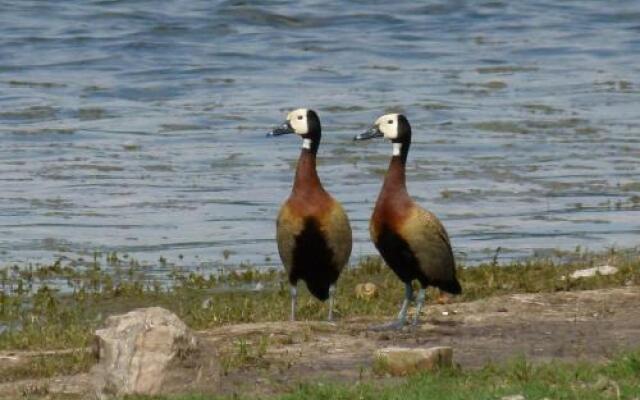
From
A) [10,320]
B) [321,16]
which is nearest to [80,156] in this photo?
[10,320]

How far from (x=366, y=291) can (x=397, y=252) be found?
198 cm

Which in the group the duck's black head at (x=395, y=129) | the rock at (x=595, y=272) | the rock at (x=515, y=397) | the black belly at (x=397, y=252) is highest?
the duck's black head at (x=395, y=129)

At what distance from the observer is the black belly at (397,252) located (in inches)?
449

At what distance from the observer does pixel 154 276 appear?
A: 48.4 ft

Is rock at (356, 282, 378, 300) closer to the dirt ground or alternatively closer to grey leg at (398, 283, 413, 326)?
the dirt ground

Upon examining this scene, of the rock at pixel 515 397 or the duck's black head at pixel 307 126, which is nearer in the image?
the rock at pixel 515 397

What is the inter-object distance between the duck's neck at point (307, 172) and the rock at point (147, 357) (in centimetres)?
296

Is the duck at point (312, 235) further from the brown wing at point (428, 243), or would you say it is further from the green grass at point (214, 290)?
the brown wing at point (428, 243)

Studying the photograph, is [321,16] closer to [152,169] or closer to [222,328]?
[152,169]

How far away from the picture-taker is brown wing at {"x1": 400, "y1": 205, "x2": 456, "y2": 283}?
11.4 meters

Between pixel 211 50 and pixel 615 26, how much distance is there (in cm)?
950

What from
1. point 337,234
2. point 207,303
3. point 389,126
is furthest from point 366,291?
point 389,126

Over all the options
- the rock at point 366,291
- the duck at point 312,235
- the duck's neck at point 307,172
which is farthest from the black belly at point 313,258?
the rock at point 366,291

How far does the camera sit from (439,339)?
35.8 ft
